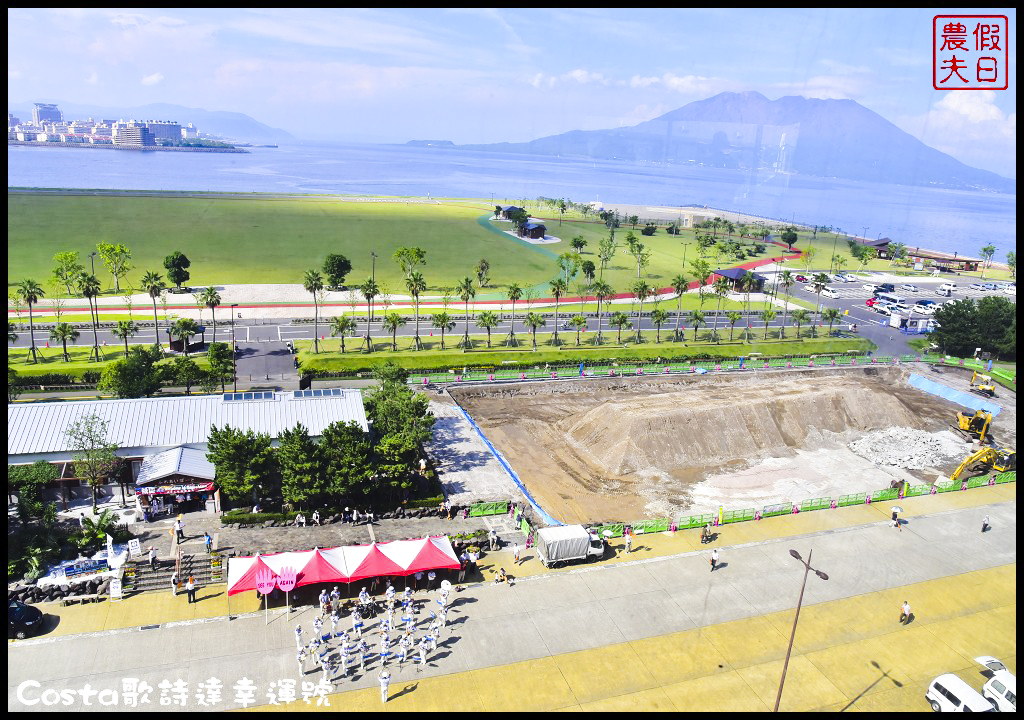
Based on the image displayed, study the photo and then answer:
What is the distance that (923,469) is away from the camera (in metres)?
48.8

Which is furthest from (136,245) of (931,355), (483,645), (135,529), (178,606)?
(931,355)

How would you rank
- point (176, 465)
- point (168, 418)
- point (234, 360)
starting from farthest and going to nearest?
point (234, 360) → point (168, 418) → point (176, 465)

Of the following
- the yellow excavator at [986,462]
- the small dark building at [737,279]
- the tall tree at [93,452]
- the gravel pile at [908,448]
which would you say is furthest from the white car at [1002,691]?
the small dark building at [737,279]

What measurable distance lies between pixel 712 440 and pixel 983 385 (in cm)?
3324

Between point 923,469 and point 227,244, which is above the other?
point 227,244

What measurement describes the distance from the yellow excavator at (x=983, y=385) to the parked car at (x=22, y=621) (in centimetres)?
7322

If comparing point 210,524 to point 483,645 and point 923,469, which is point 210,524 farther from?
point 923,469

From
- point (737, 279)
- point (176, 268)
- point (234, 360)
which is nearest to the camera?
point (234, 360)

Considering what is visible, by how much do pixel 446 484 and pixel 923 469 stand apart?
34.4 m

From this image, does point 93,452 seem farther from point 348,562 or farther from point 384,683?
point 384,683

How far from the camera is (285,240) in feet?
412

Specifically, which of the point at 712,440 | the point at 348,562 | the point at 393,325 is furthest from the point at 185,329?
the point at 712,440

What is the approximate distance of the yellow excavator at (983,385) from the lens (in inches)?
2490

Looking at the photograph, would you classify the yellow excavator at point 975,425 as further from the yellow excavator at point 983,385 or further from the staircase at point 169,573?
the staircase at point 169,573
